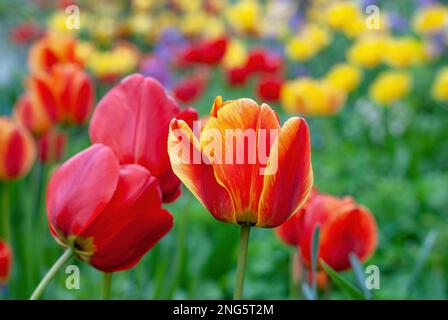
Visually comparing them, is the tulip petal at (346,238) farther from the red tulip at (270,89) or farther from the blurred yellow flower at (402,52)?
the blurred yellow flower at (402,52)

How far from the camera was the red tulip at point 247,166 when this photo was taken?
522mm

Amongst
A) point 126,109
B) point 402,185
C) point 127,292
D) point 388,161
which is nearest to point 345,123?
point 388,161

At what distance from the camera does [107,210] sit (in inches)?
22.5

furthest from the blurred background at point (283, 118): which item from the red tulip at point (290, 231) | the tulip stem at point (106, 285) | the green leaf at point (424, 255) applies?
the tulip stem at point (106, 285)

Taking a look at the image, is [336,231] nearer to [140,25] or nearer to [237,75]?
[237,75]

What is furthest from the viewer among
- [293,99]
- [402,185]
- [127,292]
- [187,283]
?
[293,99]

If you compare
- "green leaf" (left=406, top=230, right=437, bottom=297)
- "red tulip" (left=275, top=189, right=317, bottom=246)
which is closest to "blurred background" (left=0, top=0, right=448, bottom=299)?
"green leaf" (left=406, top=230, right=437, bottom=297)

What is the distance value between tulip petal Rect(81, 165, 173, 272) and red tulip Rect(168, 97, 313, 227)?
4 cm

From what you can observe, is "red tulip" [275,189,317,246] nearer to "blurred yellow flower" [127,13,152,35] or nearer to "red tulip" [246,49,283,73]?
"red tulip" [246,49,283,73]

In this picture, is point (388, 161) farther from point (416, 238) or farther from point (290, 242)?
point (290, 242)

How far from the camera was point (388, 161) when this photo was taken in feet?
7.78

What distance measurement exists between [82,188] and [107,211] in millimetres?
26
